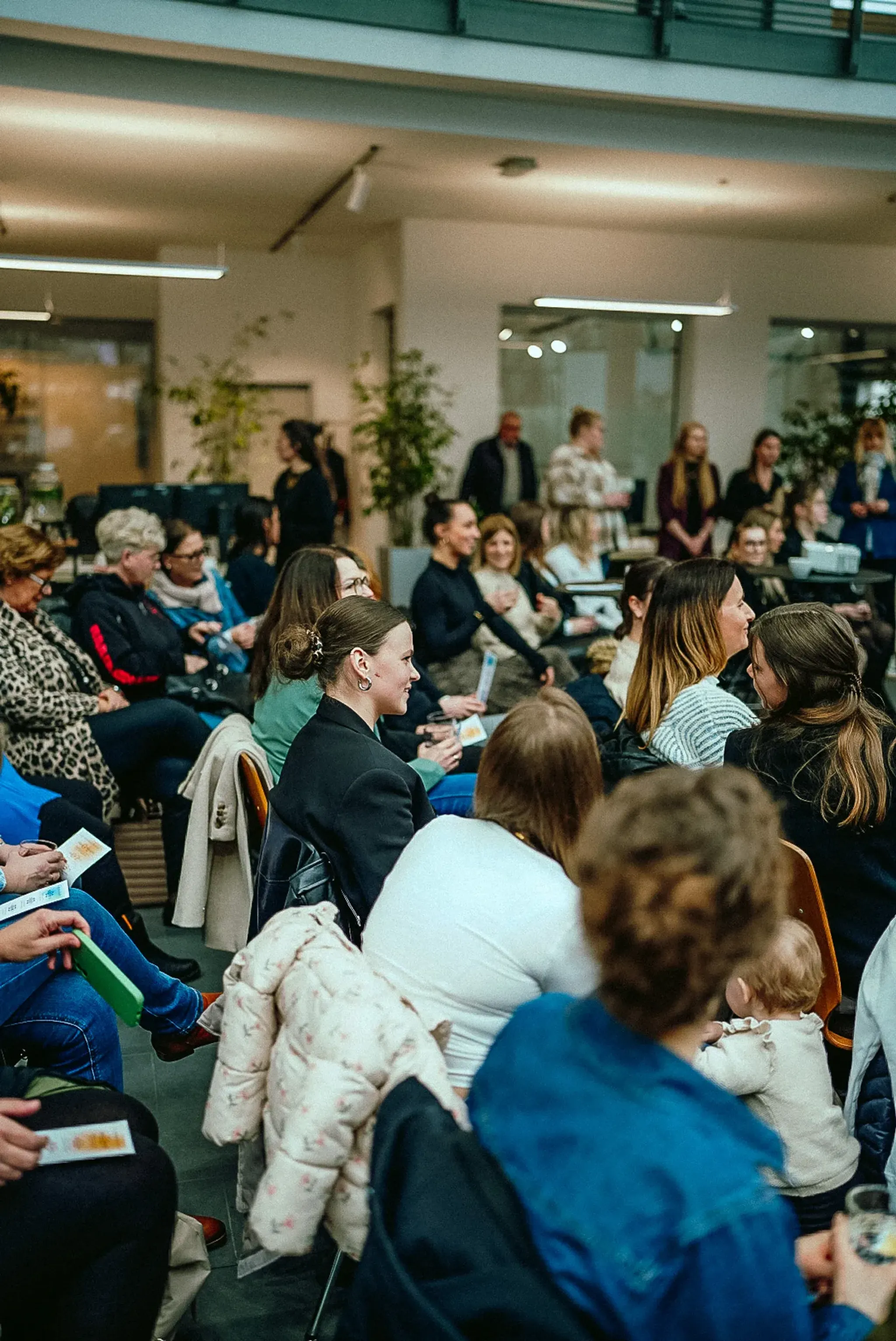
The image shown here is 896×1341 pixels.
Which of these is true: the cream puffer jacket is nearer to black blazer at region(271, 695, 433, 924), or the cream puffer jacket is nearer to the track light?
black blazer at region(271, 695, 433, 924)

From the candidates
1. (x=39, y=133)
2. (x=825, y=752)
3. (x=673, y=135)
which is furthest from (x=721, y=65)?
(x=825, y=752)

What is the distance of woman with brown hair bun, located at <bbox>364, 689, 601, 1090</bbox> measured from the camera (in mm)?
1661

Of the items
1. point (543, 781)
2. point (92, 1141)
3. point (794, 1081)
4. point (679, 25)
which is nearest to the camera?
point (92, 1141)

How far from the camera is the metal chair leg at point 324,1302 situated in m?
1.94

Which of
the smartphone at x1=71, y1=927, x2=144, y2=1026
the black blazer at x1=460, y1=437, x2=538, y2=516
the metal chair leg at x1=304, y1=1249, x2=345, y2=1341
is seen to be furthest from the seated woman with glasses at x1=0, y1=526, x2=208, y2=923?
the black blazer at x1=460, y1=437, x2=538, y2=516

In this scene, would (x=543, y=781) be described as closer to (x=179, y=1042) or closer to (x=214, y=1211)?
(x=214, y=1211)

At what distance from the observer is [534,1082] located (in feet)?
3.67

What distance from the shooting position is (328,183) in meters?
8.44

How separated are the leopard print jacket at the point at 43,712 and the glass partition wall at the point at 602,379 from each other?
7036 mm

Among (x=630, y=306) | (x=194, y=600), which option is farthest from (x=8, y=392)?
(x=194, y=600)

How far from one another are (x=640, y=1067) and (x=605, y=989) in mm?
75

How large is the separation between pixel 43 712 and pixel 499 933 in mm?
2561

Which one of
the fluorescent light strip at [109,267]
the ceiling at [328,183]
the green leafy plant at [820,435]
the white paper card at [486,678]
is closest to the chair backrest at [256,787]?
the white paper card at [486,678]

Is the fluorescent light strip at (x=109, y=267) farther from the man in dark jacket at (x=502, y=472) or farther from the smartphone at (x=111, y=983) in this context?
the smartphone at (x=111, y=983)
